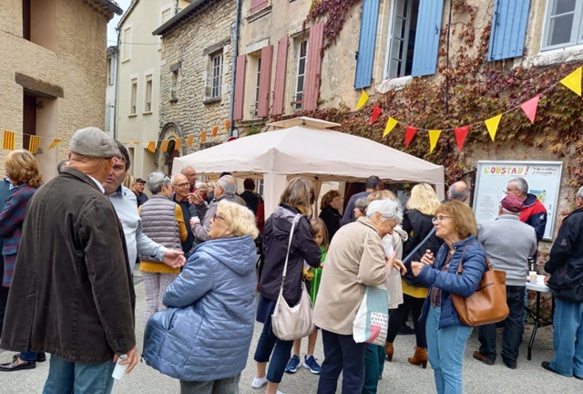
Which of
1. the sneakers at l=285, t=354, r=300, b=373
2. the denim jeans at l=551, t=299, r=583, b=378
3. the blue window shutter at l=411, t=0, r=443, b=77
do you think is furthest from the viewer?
the blue window shutter at l=411, t=0, r=443, b=77

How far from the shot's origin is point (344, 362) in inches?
95.7

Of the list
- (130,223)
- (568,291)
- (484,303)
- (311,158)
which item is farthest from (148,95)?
(484,303)

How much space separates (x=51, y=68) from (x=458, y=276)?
407 inches

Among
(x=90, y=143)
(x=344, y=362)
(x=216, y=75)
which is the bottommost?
(x=344, y=362)

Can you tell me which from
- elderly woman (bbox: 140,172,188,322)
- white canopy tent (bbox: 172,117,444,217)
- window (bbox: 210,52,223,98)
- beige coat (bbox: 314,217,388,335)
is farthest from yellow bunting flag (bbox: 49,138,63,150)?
beige coat (bbox: 314,217,388,335)

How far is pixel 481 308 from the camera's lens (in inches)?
93.1

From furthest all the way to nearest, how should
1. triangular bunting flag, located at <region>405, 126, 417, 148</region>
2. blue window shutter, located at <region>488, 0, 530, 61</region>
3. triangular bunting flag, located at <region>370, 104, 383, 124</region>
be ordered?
triangular bunting flag, located at <region>370, 104, 383, 124</region>, triangular bunting flag, located at <region>405, 126, 417, 148</region>, blue window shutter, located at <region>488, 0, 530, 61</region>

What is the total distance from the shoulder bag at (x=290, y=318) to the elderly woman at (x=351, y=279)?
0.30m

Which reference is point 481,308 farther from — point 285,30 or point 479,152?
point 285,30

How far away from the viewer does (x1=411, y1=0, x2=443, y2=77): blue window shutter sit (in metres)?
6.40

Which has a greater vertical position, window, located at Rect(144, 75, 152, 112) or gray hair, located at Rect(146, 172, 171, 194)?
window, located at Rect(144, 75, 152, 112)

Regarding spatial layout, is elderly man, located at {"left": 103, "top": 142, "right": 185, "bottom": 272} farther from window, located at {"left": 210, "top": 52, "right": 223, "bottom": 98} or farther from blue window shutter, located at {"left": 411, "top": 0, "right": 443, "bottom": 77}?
window, located at {"left": 210, "top": 52, "right": 223, "bottom": 98}

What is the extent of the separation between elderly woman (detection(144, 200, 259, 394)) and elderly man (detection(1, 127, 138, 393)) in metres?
0.32

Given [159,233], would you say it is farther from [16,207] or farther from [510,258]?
[510,258]
